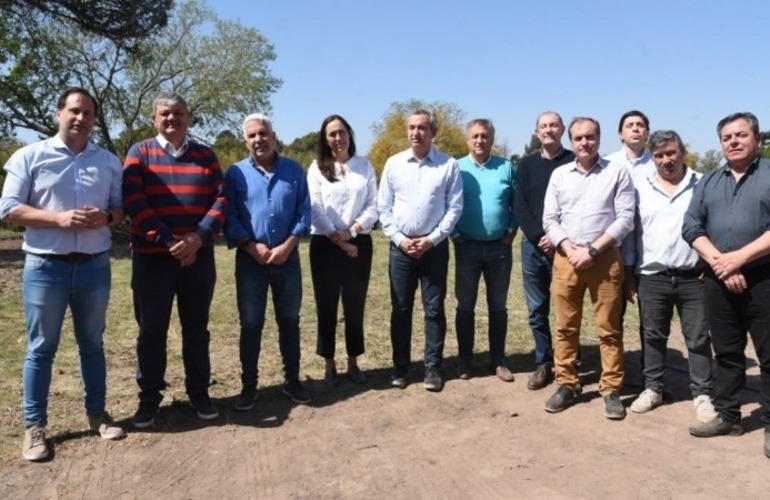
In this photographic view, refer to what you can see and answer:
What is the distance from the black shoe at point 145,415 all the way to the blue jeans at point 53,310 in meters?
0.47

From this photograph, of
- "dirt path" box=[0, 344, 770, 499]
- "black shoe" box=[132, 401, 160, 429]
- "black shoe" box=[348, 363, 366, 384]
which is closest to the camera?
"dirt path" box=[0, 344, 770, 499]

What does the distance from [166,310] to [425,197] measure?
7.34 feet

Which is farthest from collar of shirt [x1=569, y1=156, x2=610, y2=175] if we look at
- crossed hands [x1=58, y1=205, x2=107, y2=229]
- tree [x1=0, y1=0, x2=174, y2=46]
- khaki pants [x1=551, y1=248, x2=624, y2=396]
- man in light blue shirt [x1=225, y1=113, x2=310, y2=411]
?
tree [x1=0, y1=0, x2=174, y2=46]

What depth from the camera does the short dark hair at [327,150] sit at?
5.24m

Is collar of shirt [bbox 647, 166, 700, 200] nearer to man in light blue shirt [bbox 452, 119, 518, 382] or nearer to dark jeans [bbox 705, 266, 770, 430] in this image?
dark jeans [bbox 705, 266, 770, 430]

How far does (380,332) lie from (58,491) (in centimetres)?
434

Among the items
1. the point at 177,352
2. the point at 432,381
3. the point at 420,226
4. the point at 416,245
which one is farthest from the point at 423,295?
the point at 177,352

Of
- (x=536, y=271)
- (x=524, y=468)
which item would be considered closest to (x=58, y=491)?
(x=524, y=468)

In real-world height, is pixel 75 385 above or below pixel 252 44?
Result: below

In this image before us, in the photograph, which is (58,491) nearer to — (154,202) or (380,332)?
(154,202)

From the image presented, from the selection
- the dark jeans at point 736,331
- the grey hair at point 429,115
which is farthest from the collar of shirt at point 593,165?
the grey hair at point 429,115

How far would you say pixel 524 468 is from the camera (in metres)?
3.90

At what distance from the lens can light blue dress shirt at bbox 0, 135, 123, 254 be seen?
Answer: 13.1 ft

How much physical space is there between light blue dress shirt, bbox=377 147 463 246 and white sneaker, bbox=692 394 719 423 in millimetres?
2312
